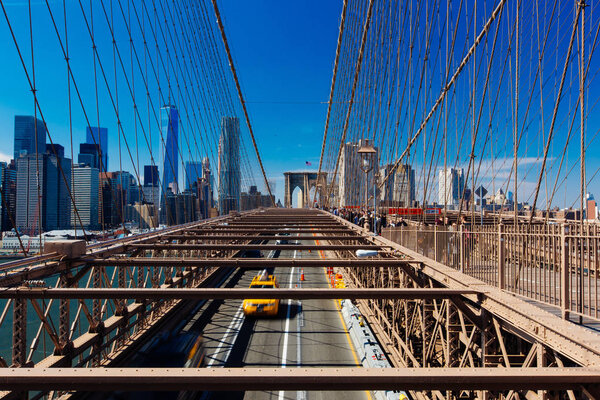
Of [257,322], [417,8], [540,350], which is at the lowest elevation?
[257,322]

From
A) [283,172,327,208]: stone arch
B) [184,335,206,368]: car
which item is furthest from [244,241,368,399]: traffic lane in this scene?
[283,172,327,208]: stone arch

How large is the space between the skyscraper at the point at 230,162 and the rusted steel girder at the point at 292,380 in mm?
34305

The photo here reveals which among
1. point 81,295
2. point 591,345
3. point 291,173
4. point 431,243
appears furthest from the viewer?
point 291,173

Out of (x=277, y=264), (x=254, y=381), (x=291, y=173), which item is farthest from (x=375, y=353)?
(x=291, y=173)

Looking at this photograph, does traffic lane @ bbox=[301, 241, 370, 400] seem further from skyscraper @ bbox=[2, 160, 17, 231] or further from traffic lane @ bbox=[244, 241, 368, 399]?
skyscraper @ bbox=[2, 160, 17, 231]

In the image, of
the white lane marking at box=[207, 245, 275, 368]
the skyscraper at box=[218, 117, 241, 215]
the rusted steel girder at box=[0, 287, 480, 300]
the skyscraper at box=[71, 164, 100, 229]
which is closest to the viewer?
the rusted steel girder at box=[0, 287, 480, 300]

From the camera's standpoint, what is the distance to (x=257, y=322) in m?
18.3

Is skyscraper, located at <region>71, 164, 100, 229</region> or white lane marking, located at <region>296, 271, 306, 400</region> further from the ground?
skyscraper, located at <region>71, 164, 100, 229</region>

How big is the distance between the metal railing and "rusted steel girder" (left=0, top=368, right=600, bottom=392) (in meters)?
1.52

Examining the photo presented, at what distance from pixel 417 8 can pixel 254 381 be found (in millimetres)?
20274

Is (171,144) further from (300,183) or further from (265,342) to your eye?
(300,183)

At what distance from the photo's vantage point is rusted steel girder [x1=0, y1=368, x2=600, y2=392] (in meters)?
2.28

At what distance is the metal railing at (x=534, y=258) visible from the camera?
3979mm

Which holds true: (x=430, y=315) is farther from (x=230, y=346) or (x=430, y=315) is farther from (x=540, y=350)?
(x=230, y=346)
